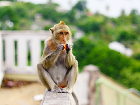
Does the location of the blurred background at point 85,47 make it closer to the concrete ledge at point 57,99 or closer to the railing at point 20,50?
the railing at point 20,50

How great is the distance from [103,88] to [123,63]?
35.0m

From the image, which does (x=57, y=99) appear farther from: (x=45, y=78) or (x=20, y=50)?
(x=20, y=50)

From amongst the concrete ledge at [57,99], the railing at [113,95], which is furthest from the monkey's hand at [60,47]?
the railing at [113,95]

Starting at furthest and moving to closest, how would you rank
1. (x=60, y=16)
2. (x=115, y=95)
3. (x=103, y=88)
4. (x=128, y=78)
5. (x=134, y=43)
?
(x=60, y=16)
(x=134, y=43)
(x=128, y=78)
(x=103, y=88)
(x=115, y=95)

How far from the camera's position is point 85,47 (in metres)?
48.0

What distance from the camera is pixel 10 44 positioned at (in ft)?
26.9

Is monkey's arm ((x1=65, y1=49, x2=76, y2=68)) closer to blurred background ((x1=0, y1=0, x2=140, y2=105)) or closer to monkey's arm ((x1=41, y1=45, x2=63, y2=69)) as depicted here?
monkey's arm ((x1=41, y1=45, x2=63, y2=69))

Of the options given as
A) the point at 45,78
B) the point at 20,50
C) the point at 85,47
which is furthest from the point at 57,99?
the point at 85,47

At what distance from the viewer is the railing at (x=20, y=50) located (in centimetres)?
808

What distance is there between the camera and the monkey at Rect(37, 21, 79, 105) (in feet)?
12.7

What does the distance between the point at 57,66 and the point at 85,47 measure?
4397cm

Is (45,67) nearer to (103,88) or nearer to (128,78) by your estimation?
(103,88)

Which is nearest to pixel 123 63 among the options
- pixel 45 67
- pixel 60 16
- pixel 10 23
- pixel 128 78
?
pixel 128 78

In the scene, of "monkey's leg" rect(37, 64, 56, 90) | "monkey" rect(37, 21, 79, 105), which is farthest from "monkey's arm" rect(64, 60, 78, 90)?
"monkey's leg" rect(37, 64, 56, 90)
